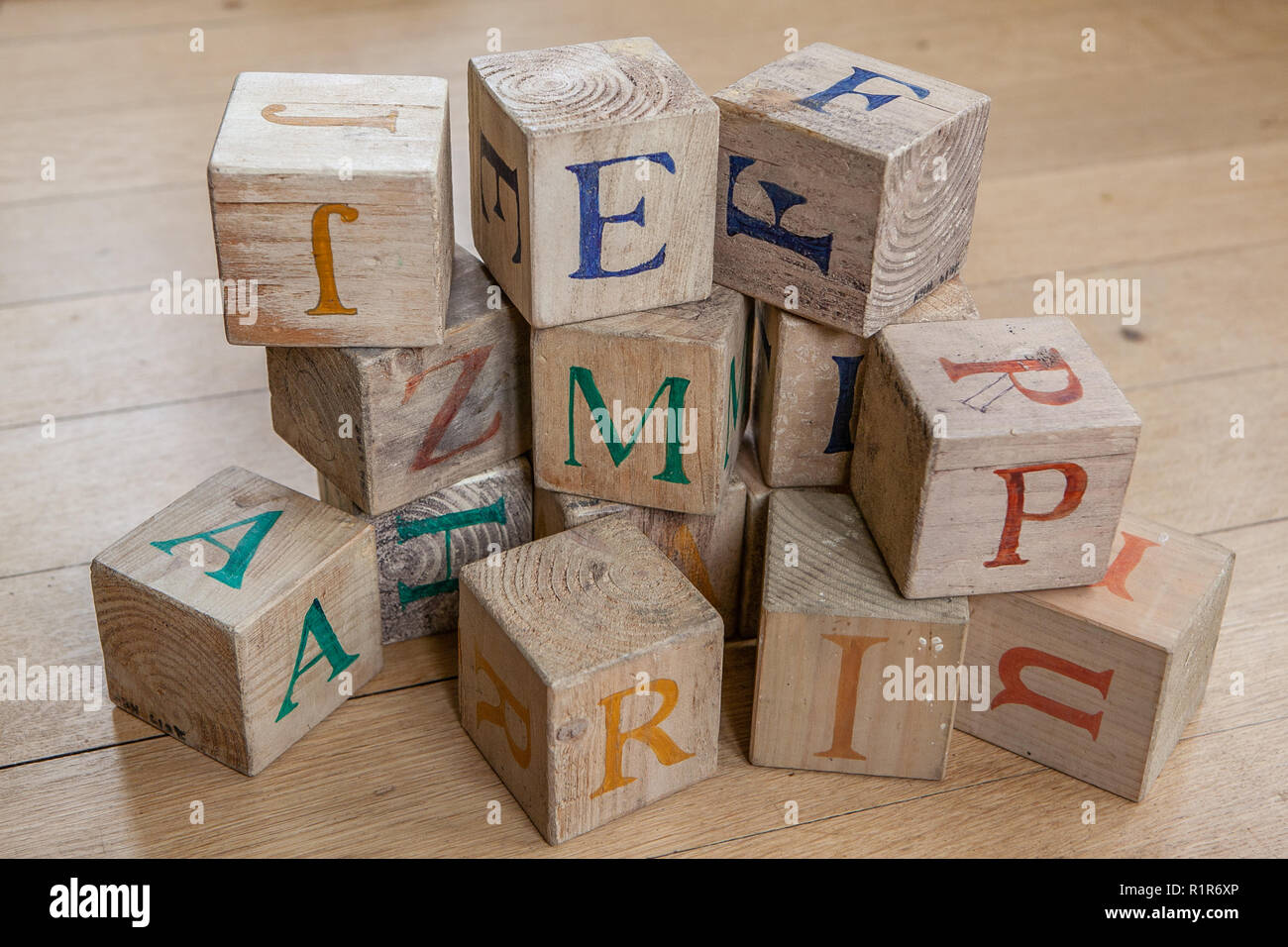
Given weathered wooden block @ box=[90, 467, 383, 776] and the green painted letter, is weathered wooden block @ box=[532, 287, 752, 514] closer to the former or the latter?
the green painted letter

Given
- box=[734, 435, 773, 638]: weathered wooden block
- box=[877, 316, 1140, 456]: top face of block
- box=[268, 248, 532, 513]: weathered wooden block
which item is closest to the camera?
box=[877, 316, 1140, 456]: top face of block

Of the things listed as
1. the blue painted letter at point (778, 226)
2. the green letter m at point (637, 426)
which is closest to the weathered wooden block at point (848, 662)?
the green letter m at point (637, 426)

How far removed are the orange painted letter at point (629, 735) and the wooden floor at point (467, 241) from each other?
50mm

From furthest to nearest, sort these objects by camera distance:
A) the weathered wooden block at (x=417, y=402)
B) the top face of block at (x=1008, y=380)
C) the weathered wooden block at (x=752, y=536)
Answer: the weathered wooden block at (x=752, y=536) → the weathered wooden block at (x=417, y=402) → the top face of block at (x=1008, y=380)

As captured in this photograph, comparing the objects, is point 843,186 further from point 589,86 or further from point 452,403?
point 452,403

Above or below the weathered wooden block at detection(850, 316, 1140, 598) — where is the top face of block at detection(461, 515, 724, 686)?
below

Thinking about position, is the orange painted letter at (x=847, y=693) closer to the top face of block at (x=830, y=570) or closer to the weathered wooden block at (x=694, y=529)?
the top face of block at (x=830, y=570)

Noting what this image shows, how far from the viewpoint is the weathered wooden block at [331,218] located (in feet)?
3.69

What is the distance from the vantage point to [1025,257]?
1.96 meters

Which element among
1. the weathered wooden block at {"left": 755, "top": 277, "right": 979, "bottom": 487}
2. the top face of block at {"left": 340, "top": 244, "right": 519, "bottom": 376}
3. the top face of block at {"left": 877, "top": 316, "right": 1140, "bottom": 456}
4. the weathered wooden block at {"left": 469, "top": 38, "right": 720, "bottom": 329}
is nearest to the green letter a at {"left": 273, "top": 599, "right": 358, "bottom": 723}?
the top face of block at {"left": 340, "top": 244, "right": 519, "bottom": 376}

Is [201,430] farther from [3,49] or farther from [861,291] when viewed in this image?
[3,49]

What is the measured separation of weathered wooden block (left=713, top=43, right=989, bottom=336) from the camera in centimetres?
115

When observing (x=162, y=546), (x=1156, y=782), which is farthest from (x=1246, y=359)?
(x=162, y=546)

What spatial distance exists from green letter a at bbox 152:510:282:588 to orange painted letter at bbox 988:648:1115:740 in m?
0.63
